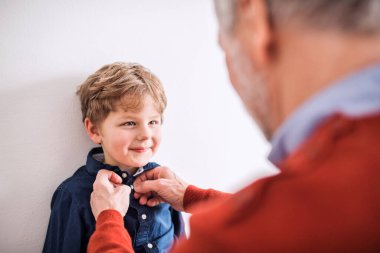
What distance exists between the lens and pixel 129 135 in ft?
3.46

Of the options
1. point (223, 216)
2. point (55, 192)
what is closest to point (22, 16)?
point (55, 192)

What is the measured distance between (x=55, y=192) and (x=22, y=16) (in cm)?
54

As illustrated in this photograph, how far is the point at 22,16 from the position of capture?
1023 millimetres

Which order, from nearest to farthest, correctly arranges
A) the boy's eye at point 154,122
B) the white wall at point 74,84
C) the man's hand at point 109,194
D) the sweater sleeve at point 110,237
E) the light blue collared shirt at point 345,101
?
the light blue collared shirt at point 345,101
the sweater sleeve at point 110,237
the man's hand at point 109,194
the white wall at point 74,84
the boy's eye at point 154,122

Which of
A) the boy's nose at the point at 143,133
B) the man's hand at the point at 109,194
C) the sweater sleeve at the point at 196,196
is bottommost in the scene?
the sweater sleeve at the point at 196,196

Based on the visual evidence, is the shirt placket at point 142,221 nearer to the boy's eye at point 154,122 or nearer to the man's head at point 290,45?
the boy's eye at point 154,122

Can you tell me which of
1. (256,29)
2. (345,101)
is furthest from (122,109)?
(345,101)

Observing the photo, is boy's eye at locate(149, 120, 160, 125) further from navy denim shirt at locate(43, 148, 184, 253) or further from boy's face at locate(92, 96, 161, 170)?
navy denim shirt at locate(43, 148, 184, 253)

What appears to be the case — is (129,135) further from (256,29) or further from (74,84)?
(256,29)

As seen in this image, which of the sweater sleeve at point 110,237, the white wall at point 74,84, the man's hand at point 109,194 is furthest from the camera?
the white wall at point 74,84

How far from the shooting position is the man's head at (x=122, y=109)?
1.04 m

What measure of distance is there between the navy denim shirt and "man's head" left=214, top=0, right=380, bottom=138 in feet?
2.23

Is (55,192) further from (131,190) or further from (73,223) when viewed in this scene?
(131,190)

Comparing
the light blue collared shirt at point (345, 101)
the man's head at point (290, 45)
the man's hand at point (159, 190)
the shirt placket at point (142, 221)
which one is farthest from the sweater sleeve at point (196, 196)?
the light blue collared shirt at point (345, 101)
